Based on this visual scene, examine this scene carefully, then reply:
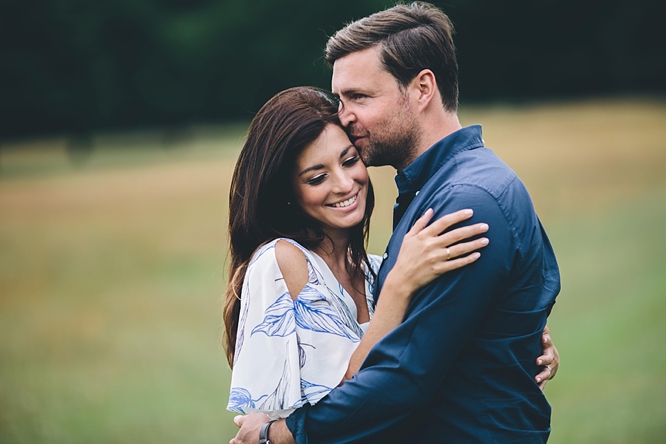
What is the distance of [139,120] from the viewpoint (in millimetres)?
41000

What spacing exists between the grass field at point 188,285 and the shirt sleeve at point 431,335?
3.15 meters

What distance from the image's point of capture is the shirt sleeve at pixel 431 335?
2.72m

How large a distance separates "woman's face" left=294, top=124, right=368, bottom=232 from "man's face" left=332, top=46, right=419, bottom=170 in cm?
12

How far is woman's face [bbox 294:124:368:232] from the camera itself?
3.60 m

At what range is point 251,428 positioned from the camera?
3.21m

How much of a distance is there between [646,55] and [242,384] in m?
37.3

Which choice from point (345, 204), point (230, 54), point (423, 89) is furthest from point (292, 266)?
point (230, 54)

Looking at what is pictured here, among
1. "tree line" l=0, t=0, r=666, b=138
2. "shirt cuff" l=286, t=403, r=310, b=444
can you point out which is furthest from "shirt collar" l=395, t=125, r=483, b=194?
"tree line" l=0, t=0, r=666, b=138

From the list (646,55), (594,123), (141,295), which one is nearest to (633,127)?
(594,123)

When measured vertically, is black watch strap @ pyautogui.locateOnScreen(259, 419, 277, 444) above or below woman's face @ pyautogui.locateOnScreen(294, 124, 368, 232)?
below

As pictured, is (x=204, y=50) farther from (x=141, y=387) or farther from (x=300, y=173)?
(x=300, y=173)

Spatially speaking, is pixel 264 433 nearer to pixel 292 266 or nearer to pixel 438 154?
pixel 292 266

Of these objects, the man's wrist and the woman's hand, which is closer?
the woman's hand

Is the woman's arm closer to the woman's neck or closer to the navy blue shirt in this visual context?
the navy blue shirt
